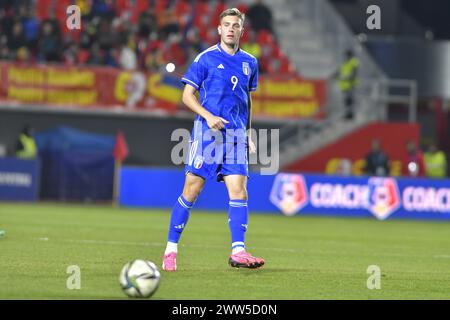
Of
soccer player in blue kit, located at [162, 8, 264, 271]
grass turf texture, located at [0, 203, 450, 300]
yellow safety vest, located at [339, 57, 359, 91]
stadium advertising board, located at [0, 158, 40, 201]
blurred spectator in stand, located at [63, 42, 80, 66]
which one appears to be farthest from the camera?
yellow safety vest, located at [339, 57, 359, 91]

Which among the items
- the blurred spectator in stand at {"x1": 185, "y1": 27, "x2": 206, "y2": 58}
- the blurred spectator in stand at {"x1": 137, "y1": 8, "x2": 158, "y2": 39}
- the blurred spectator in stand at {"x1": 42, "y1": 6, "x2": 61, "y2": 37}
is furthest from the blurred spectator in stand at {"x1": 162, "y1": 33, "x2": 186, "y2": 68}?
the blurred spectator in stand at {"x1": 42, "y1": 6, "x2": 61, "y2": 37}

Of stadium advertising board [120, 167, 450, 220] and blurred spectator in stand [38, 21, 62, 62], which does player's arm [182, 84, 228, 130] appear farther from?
blurred spectator in stand [38, 21, 62, 62]

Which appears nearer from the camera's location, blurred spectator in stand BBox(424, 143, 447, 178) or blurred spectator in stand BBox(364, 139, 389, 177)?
blurred spectator in stand BBox(364, 139, 389, 177)

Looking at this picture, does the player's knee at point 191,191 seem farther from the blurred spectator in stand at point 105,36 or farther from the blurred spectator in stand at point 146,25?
the blurred spectator in stand at point 146,25

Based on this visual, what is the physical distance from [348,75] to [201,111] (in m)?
18.7

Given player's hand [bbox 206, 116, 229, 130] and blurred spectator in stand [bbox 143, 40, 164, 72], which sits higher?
blurred spectator in stand [bbox 143, 40, 164, 72]

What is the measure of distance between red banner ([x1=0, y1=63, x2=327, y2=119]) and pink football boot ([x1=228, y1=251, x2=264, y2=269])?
1752 centimetres

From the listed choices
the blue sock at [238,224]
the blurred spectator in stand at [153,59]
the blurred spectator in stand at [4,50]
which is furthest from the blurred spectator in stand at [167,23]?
the blue sock at [238,224]

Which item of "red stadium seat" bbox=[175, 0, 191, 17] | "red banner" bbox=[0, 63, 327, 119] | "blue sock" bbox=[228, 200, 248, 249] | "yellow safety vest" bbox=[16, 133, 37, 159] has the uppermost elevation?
"red stadium seat" bbox=[175, 0, 191, 17]

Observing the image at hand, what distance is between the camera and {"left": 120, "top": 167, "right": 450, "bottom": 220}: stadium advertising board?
2411 centimetres

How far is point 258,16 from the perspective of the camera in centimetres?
2973
